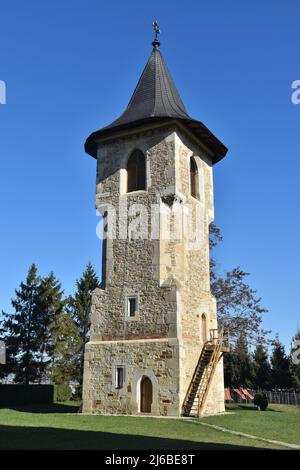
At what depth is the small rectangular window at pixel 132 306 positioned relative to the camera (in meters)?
18.2

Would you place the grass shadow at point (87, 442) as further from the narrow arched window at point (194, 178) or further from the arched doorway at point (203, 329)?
the narrow arched window at point (194, 178)

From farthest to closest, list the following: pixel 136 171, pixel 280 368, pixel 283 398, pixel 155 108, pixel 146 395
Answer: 1. pixel 280 368
2. pixel 283 398
3. pixel 155 108
4. pixel 136 171
5. pixel 146 395

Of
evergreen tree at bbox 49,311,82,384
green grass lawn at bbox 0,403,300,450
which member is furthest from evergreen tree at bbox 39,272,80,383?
green grass lawn at bbox 0,403,300,450

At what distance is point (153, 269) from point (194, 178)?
5.11m

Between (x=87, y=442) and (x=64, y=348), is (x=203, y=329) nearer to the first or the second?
(x=87, y=442)

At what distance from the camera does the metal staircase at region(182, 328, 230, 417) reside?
53.7ft

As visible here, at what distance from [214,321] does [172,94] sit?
10.3m

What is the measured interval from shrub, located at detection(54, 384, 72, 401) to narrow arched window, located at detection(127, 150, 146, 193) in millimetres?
14527

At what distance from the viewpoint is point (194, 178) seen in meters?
21.1

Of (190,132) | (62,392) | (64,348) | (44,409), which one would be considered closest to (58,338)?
(64,348)

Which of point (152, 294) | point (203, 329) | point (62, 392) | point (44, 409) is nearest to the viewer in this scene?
point (152, 294)

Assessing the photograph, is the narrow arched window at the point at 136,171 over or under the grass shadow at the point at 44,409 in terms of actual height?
over

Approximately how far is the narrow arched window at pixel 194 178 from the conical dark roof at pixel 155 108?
1.19 meters

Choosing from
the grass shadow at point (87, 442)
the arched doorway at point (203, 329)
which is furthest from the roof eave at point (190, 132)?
the grass shadow at point (87, 442)
